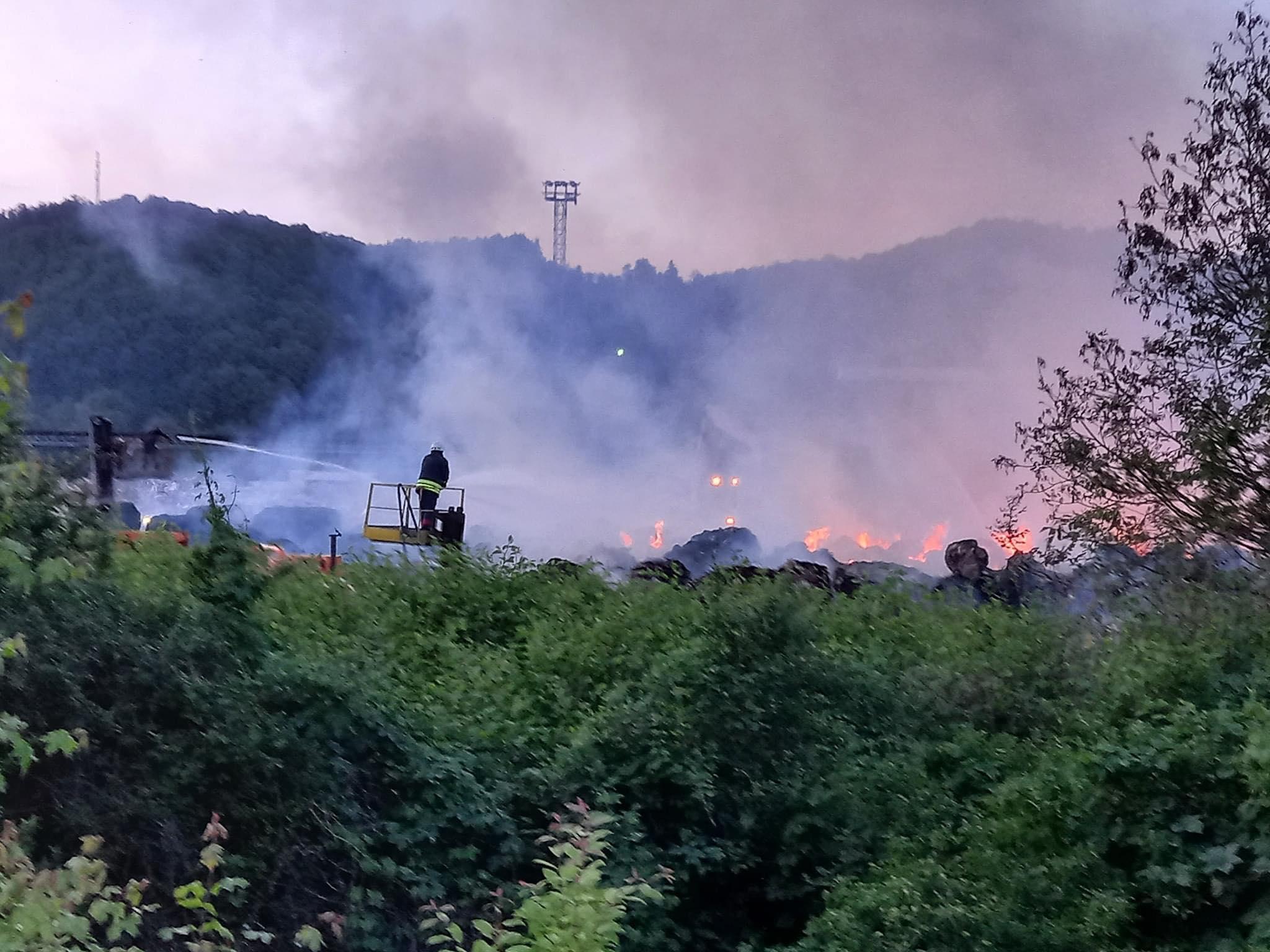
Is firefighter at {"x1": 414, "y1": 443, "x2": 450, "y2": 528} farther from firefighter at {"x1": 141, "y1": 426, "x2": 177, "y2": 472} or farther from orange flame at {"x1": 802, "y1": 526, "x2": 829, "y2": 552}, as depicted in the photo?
orange flame at {"x1": 802, "y1": 526, "x2": 829, "y2": 552}

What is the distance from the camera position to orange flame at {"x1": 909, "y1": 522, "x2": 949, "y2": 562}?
22531 millimetres

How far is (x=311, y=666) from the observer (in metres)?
5.96

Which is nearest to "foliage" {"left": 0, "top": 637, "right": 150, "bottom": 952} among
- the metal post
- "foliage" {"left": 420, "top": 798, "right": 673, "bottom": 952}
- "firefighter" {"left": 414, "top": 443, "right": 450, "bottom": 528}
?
"foliage" {"left": 420, "top": 798, "right": 673, "bottom": 952}

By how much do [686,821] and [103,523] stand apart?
149 inches

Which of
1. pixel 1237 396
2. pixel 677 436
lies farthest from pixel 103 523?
pixel 677 436

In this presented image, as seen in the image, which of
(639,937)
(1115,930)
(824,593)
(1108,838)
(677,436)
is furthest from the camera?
(677,436)

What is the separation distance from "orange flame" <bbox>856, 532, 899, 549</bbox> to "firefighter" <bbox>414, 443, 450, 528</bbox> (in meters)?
10.5

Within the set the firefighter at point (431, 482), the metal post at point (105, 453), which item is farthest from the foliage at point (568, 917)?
the metal post at point (105, 453)

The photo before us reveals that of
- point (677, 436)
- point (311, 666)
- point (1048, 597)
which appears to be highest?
point (677, 436)

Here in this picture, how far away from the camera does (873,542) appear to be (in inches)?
933

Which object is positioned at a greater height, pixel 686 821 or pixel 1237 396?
pixel 1237 396

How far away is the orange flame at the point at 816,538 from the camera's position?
2401cm

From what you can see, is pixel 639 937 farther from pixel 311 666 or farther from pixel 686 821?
pixel 311 666

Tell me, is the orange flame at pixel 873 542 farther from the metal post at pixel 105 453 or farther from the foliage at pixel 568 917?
the foliage at pixel 568 917
